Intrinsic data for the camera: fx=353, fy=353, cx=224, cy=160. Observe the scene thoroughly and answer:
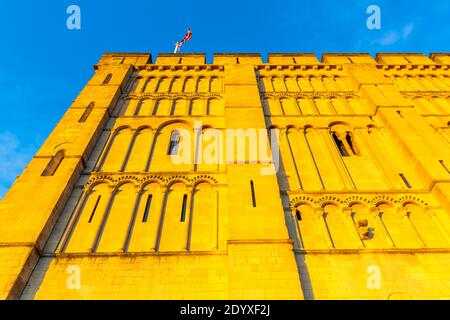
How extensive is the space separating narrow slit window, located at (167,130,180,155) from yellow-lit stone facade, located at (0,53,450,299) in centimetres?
10

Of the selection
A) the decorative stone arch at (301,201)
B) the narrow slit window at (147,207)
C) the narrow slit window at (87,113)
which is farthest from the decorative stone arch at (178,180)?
the narrow slit window at (87,113)

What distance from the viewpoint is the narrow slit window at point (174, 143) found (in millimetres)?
13422

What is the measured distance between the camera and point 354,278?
28.0 ft

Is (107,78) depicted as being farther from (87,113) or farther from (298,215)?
(298,215)

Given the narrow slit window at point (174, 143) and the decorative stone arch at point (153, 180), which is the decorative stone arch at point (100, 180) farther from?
the narrow slit window at point (174, 143)

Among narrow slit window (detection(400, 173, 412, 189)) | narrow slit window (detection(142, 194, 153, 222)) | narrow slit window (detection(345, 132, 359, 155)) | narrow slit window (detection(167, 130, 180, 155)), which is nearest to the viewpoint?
narrow slit window (detection(142, 194, 153, 222))

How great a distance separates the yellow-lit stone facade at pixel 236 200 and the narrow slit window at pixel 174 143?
10 centimetres

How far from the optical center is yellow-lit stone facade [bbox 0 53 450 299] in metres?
8.39

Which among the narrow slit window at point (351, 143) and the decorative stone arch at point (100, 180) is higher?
the narrow slit window at point (351, 143)

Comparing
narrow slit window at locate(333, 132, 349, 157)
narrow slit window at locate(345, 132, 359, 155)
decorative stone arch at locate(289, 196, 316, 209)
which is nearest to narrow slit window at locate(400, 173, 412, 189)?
narrow slit window at locate(345, 132, 359, 155)

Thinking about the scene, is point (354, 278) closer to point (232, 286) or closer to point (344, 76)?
point (232, 286)

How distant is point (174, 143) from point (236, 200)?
484 centimetres

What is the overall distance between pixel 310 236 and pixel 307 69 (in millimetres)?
13229

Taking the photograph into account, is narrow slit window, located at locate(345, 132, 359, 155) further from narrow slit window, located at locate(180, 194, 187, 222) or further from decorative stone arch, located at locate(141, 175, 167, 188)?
decorative stone arch, located at locate(141, 175, 167, 188)
